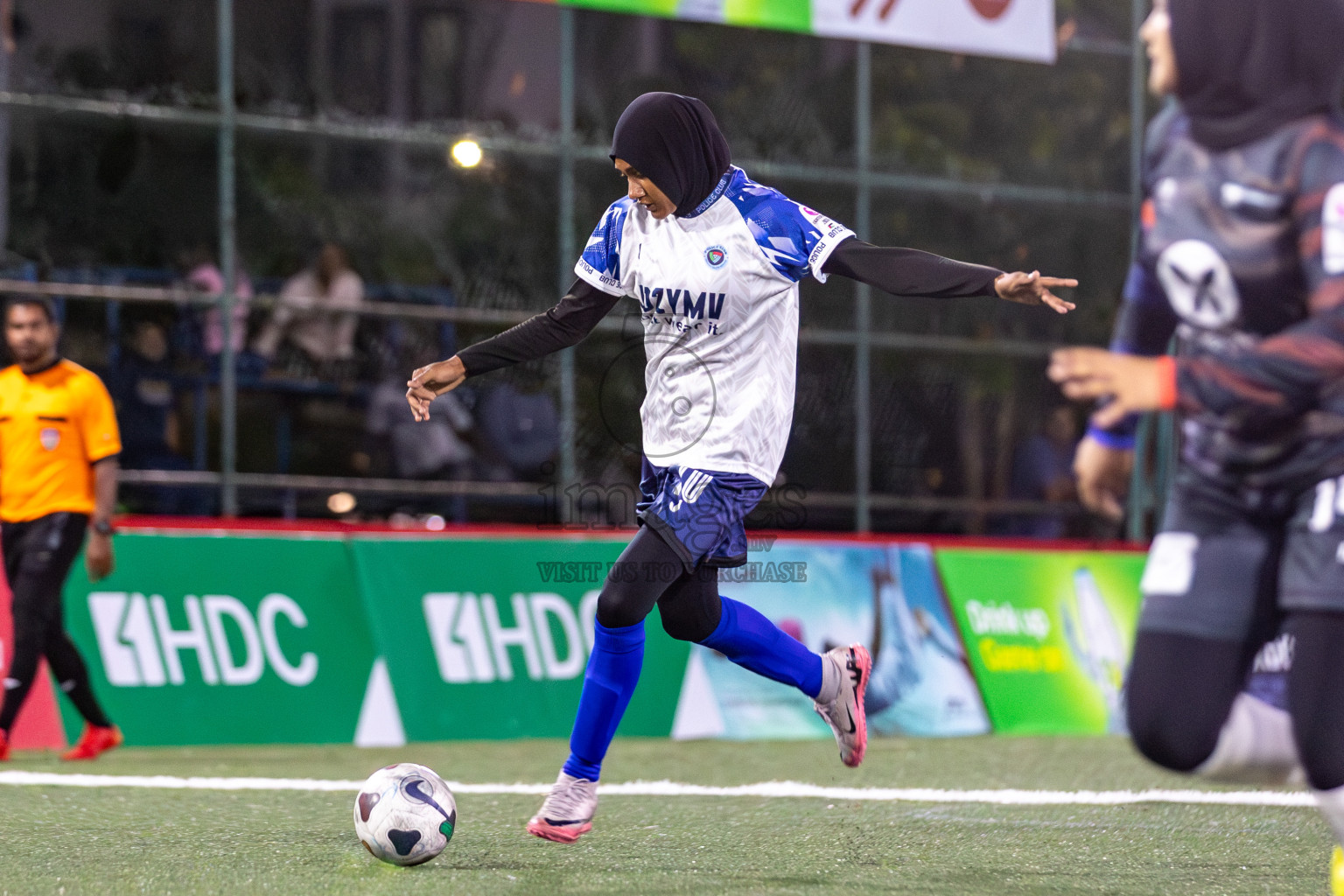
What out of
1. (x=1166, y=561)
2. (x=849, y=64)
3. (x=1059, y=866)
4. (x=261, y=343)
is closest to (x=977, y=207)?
(x=849, y=64)

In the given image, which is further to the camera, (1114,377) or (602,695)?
(602,695)

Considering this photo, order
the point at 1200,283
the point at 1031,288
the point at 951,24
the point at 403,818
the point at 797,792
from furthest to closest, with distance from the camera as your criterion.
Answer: the point at 951,24 < the point at 797,792 < the point at 403,818 < the point at 1031,288 < the point at 1200,283

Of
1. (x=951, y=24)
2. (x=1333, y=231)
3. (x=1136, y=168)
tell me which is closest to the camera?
(x=1333, y=231)

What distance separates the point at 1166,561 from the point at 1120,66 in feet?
39.7

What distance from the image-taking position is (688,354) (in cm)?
521

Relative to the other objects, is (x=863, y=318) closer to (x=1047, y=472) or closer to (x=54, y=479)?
(x=1047, y=472)

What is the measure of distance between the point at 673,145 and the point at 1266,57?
193cm

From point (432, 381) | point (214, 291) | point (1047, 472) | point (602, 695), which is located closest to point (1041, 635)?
point (1047, 472)

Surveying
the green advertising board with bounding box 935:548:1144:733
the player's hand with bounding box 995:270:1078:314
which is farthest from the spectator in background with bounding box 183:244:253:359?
the player's hand with bounding box 995:270:1078:314

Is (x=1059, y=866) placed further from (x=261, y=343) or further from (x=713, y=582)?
(x=261, y=343)

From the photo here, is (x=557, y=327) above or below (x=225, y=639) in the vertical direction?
above

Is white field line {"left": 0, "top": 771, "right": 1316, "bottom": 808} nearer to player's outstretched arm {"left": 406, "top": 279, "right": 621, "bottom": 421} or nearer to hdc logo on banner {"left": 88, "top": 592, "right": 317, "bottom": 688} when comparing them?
hdc logo on banner {"left": 88, "top": 592, "right": 317, "bottom": 688}

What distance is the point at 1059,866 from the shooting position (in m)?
5.03

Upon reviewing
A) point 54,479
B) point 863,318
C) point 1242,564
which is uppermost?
point 1242,564
